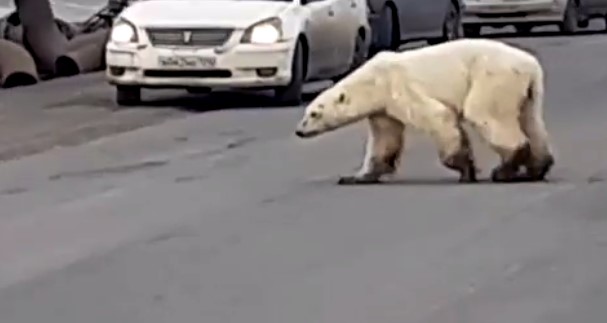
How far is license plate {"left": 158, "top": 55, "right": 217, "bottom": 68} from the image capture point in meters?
19.9

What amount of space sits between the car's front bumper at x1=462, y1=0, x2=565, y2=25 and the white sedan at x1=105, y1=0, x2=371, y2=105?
40.3 feet

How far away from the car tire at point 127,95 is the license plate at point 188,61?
78cm

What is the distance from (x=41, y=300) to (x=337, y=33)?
13.2 meters

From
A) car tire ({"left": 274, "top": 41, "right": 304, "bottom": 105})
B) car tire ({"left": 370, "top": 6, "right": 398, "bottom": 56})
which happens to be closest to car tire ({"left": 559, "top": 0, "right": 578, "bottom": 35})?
car tire ({"left": 370, "top": 6, "right": 398, "bottom": 56})

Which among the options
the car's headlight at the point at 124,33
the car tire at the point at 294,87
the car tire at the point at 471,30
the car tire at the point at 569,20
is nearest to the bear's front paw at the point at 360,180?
the car tire at the point at 294,87

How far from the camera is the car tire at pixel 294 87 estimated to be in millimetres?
20469

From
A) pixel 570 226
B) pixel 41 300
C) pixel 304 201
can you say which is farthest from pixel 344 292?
pixel 304 201

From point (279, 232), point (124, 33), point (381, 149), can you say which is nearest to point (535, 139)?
point (381, 149)

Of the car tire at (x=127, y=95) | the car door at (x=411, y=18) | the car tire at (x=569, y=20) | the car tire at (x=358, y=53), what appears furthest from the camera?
the car tire at (x=569, y=20)

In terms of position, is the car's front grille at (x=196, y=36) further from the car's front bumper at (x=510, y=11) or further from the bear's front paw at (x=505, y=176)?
the car's front bumper at (x=510, y=11)

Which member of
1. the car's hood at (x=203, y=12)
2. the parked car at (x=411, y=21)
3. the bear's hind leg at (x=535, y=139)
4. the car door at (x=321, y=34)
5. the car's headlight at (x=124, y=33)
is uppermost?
the bear's hind leg at (x=535, y=139)

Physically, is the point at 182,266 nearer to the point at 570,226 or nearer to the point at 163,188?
the point at 570,226

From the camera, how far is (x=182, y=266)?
1005 centimetres

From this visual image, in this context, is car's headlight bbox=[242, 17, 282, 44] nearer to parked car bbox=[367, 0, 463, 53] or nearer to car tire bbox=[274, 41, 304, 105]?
car tire bbox=[274, 41, 304, 105]
